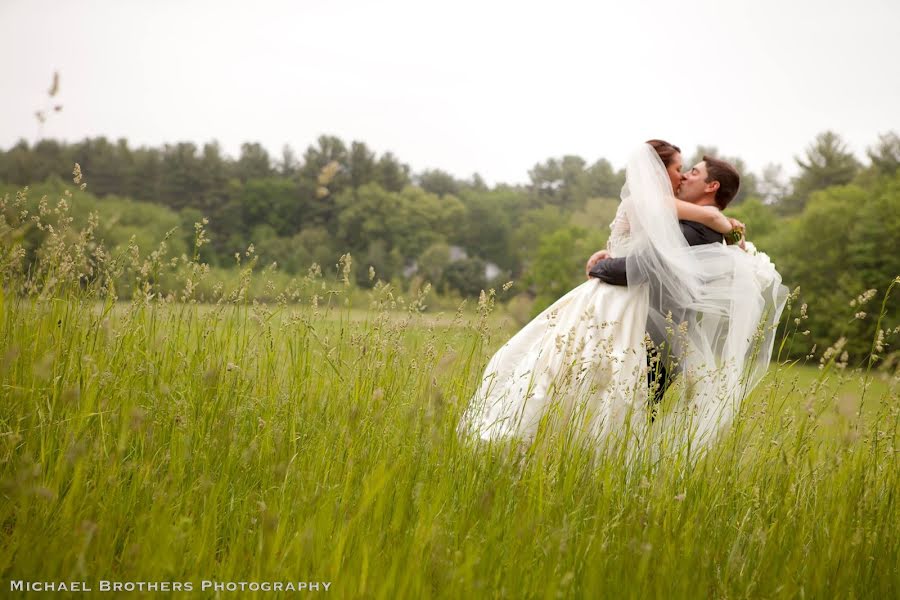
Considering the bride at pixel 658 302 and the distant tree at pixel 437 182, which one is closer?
the bride at pixel 658 302

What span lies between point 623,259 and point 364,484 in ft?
9.78

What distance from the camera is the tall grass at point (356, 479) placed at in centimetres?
212

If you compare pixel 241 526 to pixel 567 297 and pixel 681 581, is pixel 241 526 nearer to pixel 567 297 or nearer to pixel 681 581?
pixel 681 581

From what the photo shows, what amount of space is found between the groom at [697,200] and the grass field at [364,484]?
1.23 metres

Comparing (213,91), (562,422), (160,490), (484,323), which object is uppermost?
(213,91)

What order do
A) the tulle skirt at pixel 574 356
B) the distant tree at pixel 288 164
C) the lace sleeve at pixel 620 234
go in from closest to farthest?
the tulle skirt at pixel 574 356 < the lace sleeve at pixel 620 234 < the distant tree at pixel 288 164

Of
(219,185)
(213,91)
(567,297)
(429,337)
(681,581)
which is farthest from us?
(213,91)

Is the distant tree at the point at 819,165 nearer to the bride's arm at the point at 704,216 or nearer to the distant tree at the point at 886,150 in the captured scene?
the distant tree at the point at 886,150

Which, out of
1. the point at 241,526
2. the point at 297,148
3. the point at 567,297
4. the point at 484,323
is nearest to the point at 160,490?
the point at 241,526

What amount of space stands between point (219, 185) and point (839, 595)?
206 feet

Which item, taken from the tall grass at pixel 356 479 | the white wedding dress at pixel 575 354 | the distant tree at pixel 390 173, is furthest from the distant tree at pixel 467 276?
the tall grass at pixel 356 479

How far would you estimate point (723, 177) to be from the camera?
4.92m

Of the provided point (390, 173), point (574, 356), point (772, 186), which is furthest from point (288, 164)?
point (574, 356)

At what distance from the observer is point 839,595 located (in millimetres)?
2395
